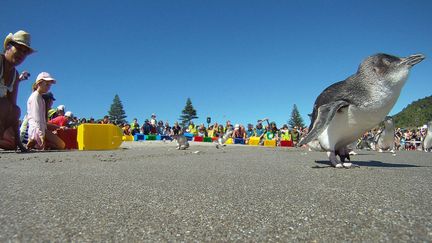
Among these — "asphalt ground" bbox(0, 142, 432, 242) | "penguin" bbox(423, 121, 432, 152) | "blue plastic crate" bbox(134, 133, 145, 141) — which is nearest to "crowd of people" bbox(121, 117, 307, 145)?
"blue plastic crate" bbox(134, 133, 145, 141)

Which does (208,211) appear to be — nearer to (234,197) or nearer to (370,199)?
(234,197)

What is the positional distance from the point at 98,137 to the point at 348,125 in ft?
18.2

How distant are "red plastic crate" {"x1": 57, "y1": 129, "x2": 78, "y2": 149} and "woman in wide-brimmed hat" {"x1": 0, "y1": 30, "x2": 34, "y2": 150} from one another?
5.41 ft

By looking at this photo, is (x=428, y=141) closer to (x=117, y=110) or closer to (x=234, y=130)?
(x=234, y=130)

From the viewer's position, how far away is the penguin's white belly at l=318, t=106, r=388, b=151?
2811 millimetres

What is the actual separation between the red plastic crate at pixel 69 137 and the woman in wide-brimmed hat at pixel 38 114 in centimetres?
79

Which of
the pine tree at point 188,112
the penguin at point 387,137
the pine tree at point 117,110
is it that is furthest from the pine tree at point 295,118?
the penguin at point 387,137

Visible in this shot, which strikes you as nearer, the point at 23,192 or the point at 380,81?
the point at 23,192

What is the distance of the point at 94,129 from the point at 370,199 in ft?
20.7

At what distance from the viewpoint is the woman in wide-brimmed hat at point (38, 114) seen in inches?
213

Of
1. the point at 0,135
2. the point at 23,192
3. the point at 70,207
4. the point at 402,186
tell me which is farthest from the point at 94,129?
the point at 402,186

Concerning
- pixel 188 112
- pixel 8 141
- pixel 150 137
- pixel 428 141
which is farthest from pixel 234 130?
pixel 188 112

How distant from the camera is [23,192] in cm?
153

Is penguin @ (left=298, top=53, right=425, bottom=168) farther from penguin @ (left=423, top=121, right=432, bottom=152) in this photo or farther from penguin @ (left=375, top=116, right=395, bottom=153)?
penguin @ (left=423, top=121, right=432, bottom=152)
